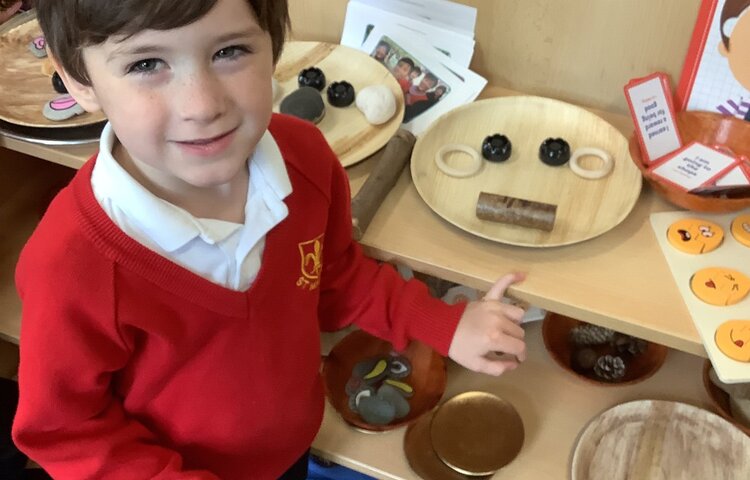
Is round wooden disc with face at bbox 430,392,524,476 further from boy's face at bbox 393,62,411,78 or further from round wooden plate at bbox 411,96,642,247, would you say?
boy's face at bbox 393,62,411,78

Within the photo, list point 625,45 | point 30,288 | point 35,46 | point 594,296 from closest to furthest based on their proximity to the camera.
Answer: point 30,288
point 594,296
point 625,45
point 35,46

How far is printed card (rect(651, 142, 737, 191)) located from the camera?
0.83 metres

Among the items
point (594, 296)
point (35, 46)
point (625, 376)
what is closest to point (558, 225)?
point (594, 296)

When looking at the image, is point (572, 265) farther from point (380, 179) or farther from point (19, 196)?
point (19, 196)

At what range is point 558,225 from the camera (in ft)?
2.69

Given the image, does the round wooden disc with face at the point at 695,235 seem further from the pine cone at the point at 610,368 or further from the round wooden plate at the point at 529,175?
the pine cone at the point at 610,368

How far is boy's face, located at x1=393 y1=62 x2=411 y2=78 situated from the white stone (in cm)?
6

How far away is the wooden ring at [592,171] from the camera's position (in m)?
0.86

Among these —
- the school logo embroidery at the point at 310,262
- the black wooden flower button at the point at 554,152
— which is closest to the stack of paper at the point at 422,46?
the black wooden flower button at the point at 554,152

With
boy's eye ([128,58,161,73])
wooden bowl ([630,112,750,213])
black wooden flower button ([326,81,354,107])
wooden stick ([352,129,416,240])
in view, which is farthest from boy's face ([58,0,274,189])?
wooden bowl ([630,112,750,213])

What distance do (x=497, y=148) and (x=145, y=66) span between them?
44 cm

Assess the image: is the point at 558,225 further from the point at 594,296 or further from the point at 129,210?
the point at 129,210

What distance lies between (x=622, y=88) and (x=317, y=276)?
1.53 feet

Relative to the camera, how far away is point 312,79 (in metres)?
0.97
